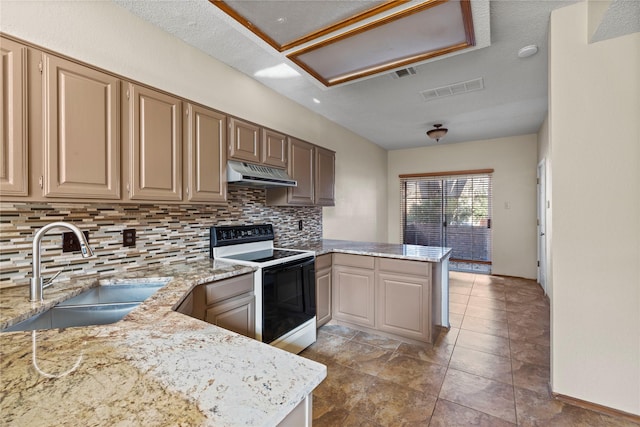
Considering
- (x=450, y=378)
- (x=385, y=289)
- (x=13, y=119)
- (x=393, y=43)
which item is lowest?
(x=450, y=378)

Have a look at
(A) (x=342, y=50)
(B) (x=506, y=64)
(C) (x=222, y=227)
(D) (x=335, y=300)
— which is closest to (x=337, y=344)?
(D) (x=335, y=300)

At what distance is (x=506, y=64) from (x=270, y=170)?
7.70 ft

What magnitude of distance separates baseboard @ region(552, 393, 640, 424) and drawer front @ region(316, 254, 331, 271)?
6.48 feet

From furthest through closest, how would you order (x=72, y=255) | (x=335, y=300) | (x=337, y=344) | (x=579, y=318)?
(x=335, y=300)
(x=337, y=344)
(x=579, y=318)
(x=72, y=255)

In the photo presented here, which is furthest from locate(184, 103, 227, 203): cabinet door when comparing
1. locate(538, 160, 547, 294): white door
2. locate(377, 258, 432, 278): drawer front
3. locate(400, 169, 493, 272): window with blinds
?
locate(400, 169, 493, 272): window with blinds

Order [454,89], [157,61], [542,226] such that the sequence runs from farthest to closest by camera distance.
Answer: [542,226]
[454,89]
[157,61]

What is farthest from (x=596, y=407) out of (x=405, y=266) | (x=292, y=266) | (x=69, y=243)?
(x=69, y=243)

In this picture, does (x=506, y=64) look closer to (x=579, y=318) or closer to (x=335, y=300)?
(x=579, y=318)

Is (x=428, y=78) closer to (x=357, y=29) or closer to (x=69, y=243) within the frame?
(x=357, y=29)

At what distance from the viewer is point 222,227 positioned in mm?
2561

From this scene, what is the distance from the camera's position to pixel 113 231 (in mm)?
1898

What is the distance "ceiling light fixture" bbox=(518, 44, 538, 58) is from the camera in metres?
2.31

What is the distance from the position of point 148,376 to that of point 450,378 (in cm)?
224

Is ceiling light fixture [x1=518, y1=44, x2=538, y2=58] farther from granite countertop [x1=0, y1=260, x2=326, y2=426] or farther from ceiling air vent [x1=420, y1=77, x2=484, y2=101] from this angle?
granite countertop [x1=0, y1=260, x2=326, y2=426]
